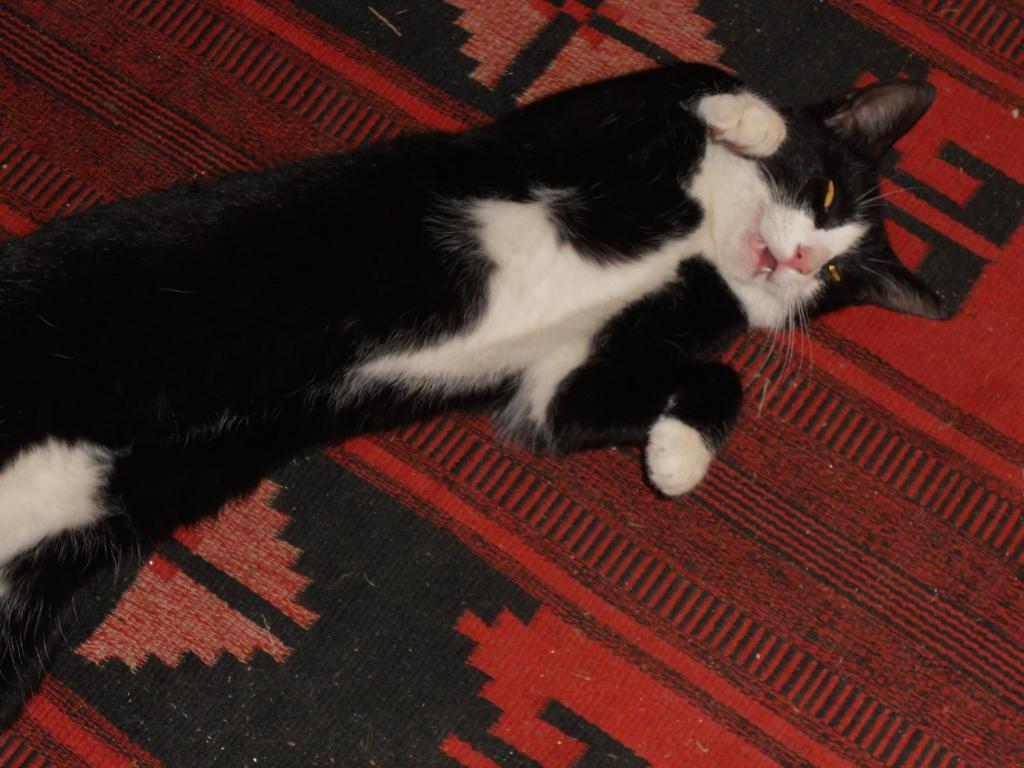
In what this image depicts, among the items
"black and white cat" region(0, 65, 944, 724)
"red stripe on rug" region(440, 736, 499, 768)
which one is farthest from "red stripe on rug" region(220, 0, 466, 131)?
"red stripe on rug" region(440, 736, 499, 768)

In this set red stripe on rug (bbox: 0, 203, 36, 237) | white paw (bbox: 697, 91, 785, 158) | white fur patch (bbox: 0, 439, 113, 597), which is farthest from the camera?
red stripe on rug (bbox: 0, 203, 36, 237)

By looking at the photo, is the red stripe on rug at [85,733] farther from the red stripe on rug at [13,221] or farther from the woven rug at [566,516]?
the red stripe on rug at [13,221]

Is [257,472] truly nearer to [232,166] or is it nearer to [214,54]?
[232,166]

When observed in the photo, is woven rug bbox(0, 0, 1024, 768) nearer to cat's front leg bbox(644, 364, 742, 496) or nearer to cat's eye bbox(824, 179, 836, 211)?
cat's front leg bbox(644, 364, 742, 496)

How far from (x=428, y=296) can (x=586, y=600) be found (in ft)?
1.58

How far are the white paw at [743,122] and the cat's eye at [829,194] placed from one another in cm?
9

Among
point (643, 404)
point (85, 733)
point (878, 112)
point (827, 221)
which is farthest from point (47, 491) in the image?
point (878, 112)

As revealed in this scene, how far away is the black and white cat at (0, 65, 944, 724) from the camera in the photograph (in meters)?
1.19

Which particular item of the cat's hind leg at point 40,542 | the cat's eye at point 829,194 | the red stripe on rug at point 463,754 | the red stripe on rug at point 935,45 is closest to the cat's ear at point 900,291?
the cat's eye at point 829,194

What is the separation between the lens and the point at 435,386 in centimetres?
135

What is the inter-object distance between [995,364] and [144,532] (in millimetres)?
1207

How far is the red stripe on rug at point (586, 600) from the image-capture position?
140 centimetres

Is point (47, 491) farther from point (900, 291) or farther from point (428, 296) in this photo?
point (900, 291)

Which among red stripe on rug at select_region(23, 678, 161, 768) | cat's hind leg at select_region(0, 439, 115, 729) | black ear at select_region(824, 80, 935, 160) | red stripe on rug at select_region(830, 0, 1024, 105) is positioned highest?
red stripe on rug at select_region(830, 0, 1024, 105)
